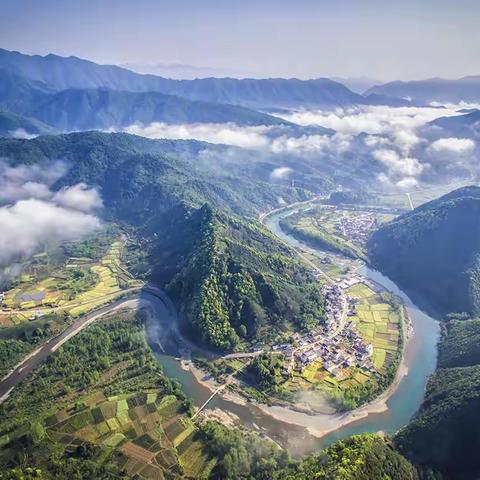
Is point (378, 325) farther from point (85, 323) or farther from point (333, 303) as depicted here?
point (85, 323)

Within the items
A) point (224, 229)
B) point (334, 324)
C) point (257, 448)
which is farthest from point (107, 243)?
point (257, 448)

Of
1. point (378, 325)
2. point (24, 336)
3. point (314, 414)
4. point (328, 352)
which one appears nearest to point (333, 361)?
point (328, 352)

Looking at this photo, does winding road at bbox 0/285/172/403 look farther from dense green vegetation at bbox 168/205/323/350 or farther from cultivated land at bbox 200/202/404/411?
cultivated land at bbox 200/202/404/411

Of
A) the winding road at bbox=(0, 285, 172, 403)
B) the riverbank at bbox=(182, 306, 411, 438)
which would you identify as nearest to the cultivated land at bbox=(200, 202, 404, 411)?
the riverbank at bbox=(182, 306, 411, 438)

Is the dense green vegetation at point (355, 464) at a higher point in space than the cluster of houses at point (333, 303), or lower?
higher

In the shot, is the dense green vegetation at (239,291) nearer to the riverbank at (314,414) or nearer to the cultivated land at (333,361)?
the cultivated land at (333,361)

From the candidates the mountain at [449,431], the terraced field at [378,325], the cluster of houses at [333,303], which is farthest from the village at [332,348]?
the mountain at [449,431]
